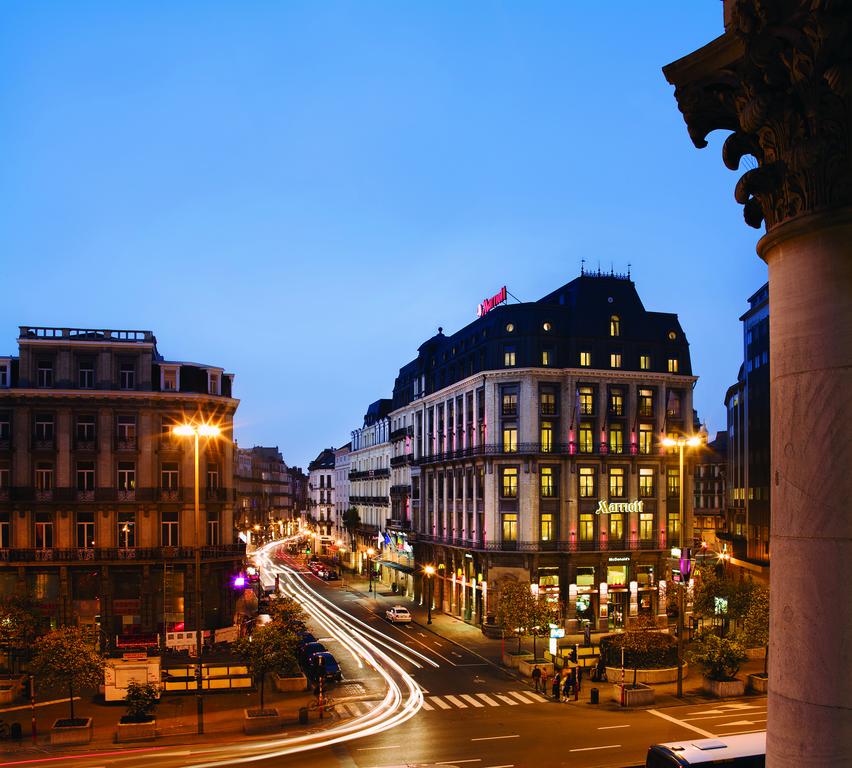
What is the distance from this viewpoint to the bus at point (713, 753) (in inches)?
854

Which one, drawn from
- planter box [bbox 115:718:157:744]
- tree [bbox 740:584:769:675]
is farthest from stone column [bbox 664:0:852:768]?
tree [bbox 740:584:769:675]

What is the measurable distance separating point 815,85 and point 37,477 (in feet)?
192

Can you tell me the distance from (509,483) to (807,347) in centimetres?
5750

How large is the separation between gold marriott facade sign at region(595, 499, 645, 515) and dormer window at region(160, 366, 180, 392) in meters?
35.5

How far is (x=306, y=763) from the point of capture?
30375 mm

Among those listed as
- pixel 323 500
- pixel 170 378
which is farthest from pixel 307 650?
pixel 323 500

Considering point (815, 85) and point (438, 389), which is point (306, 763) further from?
point (438, 389)

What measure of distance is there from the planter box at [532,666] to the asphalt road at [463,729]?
106 centimetres

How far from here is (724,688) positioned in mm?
40688

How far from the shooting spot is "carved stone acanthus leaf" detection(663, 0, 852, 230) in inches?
337

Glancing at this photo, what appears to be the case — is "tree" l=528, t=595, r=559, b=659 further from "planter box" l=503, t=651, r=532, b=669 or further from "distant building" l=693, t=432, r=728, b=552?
"distant building" l=693, t=432, r=728, b=552

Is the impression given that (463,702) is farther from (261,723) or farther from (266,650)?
(261,723)

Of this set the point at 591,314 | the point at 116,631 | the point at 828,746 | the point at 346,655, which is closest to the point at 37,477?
the point at 116,631

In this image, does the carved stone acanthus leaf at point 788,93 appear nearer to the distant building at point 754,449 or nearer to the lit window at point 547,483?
the lit window at point 547,483
